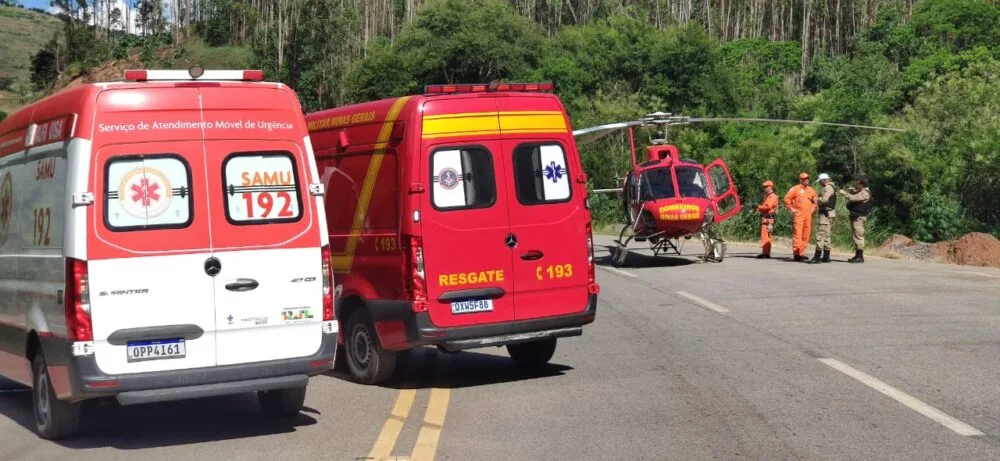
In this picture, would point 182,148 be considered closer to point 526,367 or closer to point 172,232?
point 172,232

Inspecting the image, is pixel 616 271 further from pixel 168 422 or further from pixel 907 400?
pixel 168 422

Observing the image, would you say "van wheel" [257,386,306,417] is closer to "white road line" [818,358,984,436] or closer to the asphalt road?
the asphalt road

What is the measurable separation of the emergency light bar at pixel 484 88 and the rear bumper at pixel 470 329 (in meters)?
1.85

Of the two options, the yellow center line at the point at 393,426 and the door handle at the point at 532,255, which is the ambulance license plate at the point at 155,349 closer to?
the yellow center line at the point at 393,426

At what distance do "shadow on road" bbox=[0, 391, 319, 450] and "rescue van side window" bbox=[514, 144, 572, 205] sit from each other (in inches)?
106

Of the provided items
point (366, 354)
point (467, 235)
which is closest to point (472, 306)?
point (467, 235)

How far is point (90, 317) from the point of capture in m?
8.01

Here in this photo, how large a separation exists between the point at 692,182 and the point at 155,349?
18185mm

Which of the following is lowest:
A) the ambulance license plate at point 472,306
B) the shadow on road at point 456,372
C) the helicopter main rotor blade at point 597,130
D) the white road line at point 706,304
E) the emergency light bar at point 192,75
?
the white road line at point 706,304

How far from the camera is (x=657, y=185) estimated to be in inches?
986

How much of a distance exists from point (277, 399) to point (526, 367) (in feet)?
10.1

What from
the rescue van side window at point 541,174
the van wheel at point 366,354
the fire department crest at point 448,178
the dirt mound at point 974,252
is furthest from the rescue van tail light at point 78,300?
the dirt mound at point 974,252

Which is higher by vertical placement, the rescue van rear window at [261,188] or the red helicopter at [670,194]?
the rescue van rear window at [261,188]

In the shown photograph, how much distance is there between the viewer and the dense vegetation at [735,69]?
2069 inches
